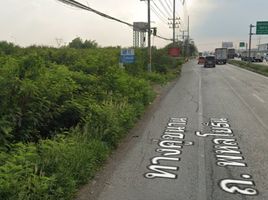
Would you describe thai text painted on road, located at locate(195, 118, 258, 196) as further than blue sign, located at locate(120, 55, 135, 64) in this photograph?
No

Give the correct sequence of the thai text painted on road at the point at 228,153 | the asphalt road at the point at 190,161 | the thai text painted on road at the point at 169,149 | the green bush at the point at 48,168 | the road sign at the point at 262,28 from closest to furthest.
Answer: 1. the green bush at the point at 48,168
2. the asphalt road at the point at 190,161
3. the thai text painted on road at the point at 228,153
4. the thai text painted on road at the point at 169,149
5. the road sign at the point at 262,28

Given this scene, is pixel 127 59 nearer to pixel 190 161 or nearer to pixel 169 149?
pixel 169 149

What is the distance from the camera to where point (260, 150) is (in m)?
7.80

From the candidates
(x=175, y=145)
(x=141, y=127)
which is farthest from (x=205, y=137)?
(x=141, y=127)

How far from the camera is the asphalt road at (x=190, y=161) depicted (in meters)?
5.40

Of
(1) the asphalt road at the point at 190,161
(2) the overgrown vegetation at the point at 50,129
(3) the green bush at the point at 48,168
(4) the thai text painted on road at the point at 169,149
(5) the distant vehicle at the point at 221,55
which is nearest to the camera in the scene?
(3) the green bush at the point at 48,168

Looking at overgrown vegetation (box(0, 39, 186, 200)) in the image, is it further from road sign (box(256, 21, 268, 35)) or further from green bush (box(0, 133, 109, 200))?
road sign (box(256, 21, 268, 35))

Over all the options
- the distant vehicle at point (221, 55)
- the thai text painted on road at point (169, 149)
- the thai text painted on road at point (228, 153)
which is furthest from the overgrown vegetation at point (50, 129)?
the distant vehicle at point (221, 55)

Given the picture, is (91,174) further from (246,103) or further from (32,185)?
(246,103)

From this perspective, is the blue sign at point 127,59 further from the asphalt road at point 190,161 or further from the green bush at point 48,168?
the green bush at point 48,168

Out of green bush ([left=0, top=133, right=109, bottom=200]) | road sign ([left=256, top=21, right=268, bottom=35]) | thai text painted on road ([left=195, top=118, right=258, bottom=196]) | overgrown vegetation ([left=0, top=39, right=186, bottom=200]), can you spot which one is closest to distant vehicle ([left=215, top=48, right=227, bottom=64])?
road sign ([left=256, top=21, right=268, bottom=35])

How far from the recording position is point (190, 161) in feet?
22.8

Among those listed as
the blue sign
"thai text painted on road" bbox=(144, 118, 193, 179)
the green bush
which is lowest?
"thai text painted on road" bbox=(144, 118, 193, 179)

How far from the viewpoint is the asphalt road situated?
17.7 ft
